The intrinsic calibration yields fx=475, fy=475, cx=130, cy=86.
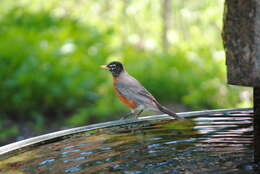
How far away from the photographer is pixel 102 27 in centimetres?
1020

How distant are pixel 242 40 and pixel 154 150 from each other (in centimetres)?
89

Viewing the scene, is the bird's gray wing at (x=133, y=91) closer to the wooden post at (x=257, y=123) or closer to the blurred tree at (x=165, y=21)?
the wooden post at (x=257, y=123)

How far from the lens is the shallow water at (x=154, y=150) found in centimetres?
A: 211

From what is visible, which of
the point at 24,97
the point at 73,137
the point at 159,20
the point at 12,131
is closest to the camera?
the point at 73,137

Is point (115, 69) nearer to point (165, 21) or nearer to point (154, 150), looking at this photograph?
point (154, 150)

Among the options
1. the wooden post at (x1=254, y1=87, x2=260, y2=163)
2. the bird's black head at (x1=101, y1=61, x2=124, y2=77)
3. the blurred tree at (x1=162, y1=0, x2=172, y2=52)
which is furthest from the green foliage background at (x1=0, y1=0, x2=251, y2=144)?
the wooden post at (x1=254, y1=87, x2=260, y2=163)

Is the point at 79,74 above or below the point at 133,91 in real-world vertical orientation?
above

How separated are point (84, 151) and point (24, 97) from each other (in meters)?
4.53

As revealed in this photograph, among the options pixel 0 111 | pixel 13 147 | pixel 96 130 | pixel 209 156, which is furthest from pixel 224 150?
pixel 0 111

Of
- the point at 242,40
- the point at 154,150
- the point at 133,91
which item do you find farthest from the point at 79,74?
the point at 242,40

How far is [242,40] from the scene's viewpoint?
1.72m

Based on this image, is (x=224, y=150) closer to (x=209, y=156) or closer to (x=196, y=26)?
(x=209, y=156)

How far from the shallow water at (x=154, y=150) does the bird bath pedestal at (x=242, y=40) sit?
484 mm

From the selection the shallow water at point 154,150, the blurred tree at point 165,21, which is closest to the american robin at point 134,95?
the shallow water at point 154,150
